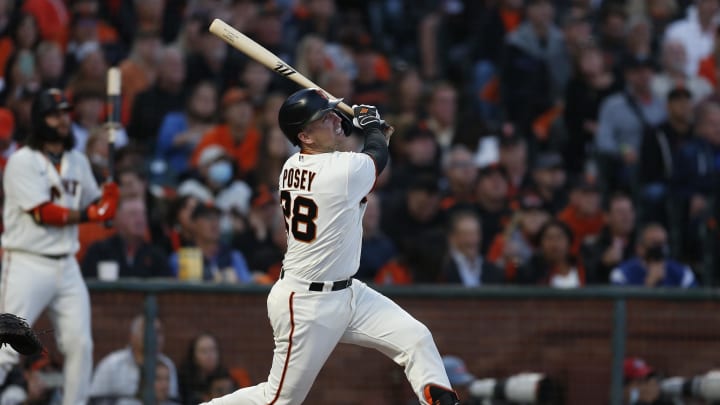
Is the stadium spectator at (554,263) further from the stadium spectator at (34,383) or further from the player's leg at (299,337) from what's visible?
the player's leg at (299,337)

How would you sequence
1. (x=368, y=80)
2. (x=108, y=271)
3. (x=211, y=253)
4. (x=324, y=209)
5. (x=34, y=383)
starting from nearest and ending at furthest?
(x=324, y=209)
(x=34, y=383)
(x=108, y=271)
(x=211, y=253)
(x=368, y=80)

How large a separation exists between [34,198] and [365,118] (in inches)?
89.9

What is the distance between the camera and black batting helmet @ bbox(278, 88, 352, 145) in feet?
20.9

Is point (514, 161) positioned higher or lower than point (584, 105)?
lower

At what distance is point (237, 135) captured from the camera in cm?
1109

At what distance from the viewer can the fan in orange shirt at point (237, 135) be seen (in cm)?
1098

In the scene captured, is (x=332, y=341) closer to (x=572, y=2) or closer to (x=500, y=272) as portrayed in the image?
(x=500, y=272)

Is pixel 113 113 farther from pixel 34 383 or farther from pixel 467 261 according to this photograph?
pixel 467 261

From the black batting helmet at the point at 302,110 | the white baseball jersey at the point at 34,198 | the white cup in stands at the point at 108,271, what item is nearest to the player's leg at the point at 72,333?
the white baseball jersey at the point at 34,198

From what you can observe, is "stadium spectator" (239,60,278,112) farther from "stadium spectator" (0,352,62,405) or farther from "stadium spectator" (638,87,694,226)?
"stadium spectator" (0,352,62,405)

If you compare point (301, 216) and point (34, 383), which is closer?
point (301, 216)

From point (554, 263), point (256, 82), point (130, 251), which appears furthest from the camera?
point (256, 82)

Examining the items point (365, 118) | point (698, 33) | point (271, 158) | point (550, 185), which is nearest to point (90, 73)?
point (271, 158)

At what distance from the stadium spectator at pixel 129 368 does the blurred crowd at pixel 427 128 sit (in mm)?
592
